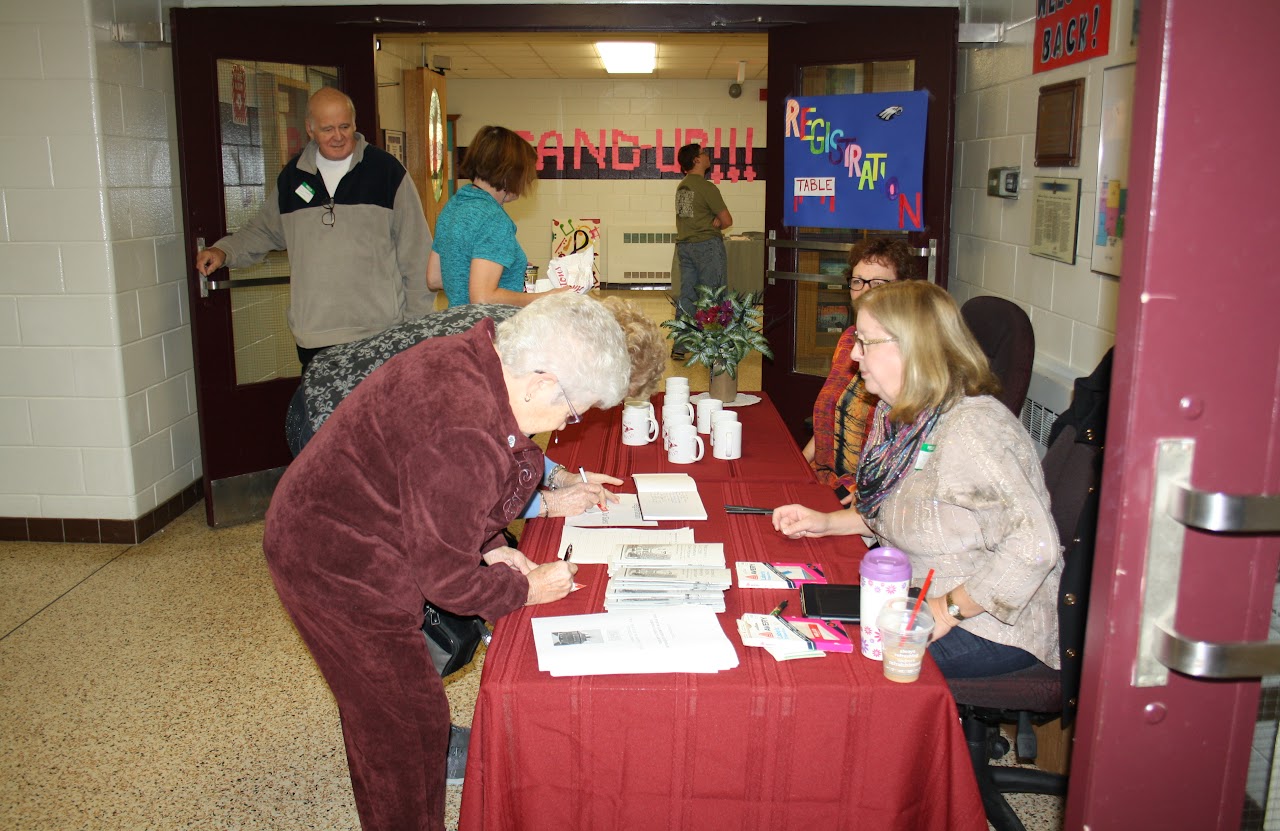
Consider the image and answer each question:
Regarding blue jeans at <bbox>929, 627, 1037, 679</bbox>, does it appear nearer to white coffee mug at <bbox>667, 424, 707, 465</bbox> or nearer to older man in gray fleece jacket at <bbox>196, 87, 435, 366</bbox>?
white coffee mug at <bbox>667, 424, 707, 465</bbox>

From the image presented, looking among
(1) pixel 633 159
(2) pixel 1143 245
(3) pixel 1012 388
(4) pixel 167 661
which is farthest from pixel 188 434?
(1) pixel 633 159

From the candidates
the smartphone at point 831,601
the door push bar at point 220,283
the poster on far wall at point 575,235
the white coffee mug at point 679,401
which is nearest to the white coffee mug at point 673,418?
the white coffee mug at point 679,401

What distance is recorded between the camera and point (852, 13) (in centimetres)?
459

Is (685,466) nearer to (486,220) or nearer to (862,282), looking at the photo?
(862,282)

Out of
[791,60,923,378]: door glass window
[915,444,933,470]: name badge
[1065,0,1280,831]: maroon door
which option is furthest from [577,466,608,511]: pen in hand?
[791,60,923,378]: door glass window

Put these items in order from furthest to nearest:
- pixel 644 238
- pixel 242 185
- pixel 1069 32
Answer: pixel 644 238, pixel 242 185, pixel 1069 32

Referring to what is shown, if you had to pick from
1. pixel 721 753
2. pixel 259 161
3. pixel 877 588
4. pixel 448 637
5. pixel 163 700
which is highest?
pixel 259 161

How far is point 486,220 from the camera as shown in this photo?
338 centimetres

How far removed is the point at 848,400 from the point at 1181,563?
1.99 meters

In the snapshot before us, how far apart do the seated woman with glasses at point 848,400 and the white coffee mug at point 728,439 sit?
0.89 feet

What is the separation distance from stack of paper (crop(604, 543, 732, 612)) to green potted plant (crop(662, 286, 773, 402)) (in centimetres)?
143

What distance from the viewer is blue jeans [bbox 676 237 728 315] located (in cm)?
819

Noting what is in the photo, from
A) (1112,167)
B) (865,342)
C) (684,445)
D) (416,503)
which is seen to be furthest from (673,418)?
(1112,167)

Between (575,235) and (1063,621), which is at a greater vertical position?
(575,235)
